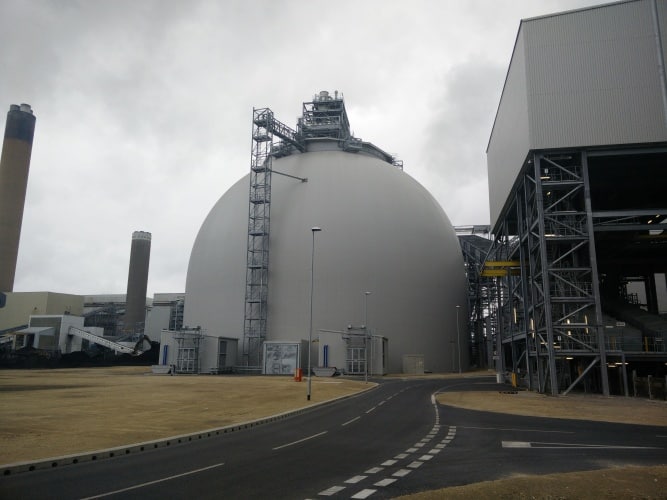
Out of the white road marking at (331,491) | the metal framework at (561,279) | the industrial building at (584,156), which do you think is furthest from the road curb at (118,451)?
the industrial building at (584,156)

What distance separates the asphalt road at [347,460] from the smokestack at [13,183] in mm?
82304

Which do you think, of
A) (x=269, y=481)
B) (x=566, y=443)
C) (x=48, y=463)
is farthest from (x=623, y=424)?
(x=48, y=463)

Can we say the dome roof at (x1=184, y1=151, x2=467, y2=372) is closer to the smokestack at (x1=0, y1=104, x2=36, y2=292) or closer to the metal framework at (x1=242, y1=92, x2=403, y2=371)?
the metal framework at (x1=242, y1=92, x2=403, y2=371)

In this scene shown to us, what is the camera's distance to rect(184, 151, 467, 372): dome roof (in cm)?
6538

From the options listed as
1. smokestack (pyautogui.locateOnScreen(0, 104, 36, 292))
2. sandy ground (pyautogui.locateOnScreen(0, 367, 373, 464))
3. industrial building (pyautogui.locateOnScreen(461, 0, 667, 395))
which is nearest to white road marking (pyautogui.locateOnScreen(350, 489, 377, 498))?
sandy ground (pyautogui.locateOnScreen(0, 367, 373, 464))

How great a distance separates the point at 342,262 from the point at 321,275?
305 cm

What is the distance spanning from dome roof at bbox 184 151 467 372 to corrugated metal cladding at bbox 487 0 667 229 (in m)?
30.4

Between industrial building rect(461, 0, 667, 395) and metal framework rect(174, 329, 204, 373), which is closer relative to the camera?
industrial building rect(461, 0, 667, 395)

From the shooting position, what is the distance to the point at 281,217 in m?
69.5

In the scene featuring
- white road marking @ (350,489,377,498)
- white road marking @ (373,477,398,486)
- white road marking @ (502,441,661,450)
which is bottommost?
white road marking @ (502,441,661,450)

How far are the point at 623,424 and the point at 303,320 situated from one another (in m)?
46.9

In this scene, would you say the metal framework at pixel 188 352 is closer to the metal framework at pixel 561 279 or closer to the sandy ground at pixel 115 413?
the sandy ground at pixel 115 413

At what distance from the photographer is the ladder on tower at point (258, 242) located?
65.7 metres

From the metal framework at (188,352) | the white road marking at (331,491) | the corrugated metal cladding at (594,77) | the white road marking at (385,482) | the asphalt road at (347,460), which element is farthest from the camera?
the metal framework at (188,352)
